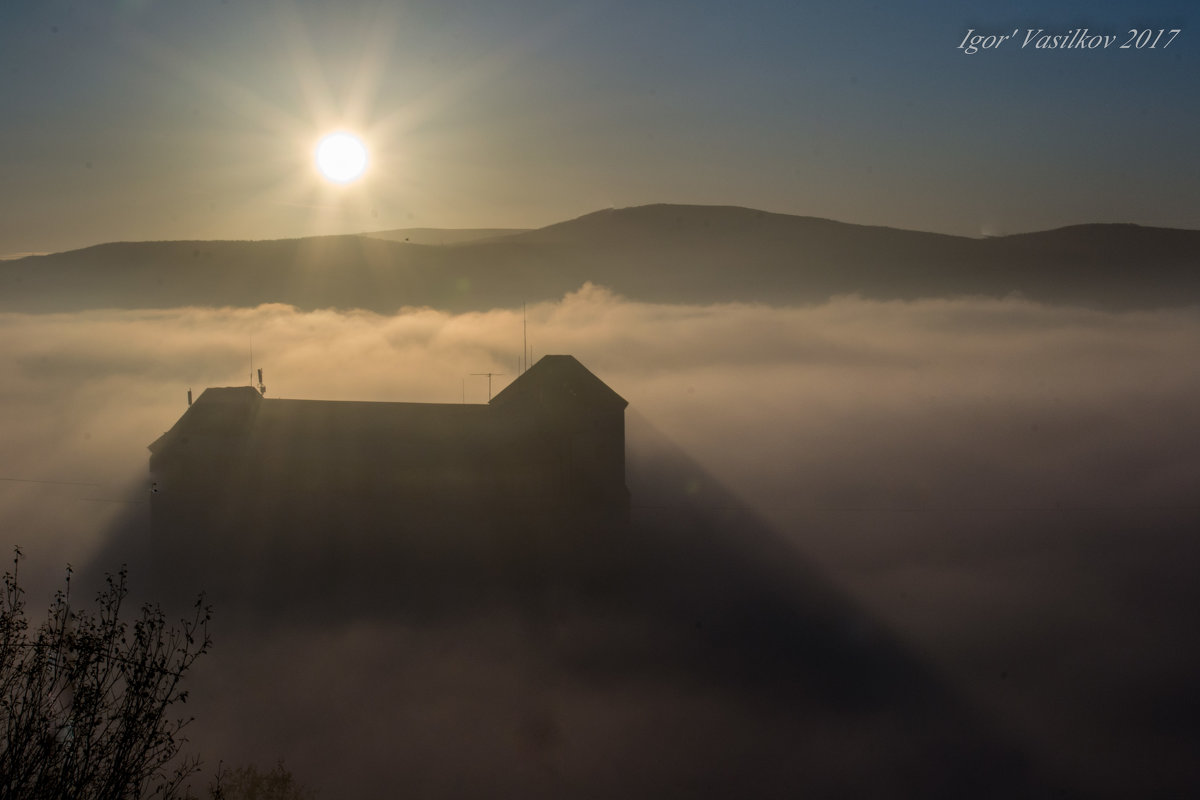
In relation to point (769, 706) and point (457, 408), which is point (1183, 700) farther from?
point (457, 408)

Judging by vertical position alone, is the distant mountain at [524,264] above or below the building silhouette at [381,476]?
above

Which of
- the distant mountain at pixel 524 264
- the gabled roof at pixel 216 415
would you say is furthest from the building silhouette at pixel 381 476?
the distant mountain at pixel 524 264

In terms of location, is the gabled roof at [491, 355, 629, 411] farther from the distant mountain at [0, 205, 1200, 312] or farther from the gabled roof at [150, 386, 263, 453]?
the distant mountain at [0, 205, 1200, 312]

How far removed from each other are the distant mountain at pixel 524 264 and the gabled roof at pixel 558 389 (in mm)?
118170

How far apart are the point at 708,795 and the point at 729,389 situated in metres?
119

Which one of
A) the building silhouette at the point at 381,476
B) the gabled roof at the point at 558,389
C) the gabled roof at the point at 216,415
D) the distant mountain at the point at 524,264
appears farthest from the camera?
the distant mountain at the point at 524,264

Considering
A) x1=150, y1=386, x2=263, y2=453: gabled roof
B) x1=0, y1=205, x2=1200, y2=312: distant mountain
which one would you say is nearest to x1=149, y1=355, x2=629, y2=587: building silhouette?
x1=150, y1=386, x2=263, y2=453: gabled roof

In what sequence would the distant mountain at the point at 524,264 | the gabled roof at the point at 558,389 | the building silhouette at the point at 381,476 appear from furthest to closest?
the distant mountain at the point at 524,264 < the gabled roof at the point at 558,389 < the building silhouette at the point at 381,476

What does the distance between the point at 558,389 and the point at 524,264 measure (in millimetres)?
127025

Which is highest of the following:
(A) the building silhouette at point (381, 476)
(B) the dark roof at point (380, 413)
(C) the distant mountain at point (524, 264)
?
A: (C) the distant mountain at point (524, 264)

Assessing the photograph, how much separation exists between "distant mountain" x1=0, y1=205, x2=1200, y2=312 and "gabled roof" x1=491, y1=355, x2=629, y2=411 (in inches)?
4652

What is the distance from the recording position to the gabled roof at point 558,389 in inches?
1994

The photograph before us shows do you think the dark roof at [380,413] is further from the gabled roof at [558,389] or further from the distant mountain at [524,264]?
the distant mountain at [524,264]

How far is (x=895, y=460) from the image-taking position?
134 metres
